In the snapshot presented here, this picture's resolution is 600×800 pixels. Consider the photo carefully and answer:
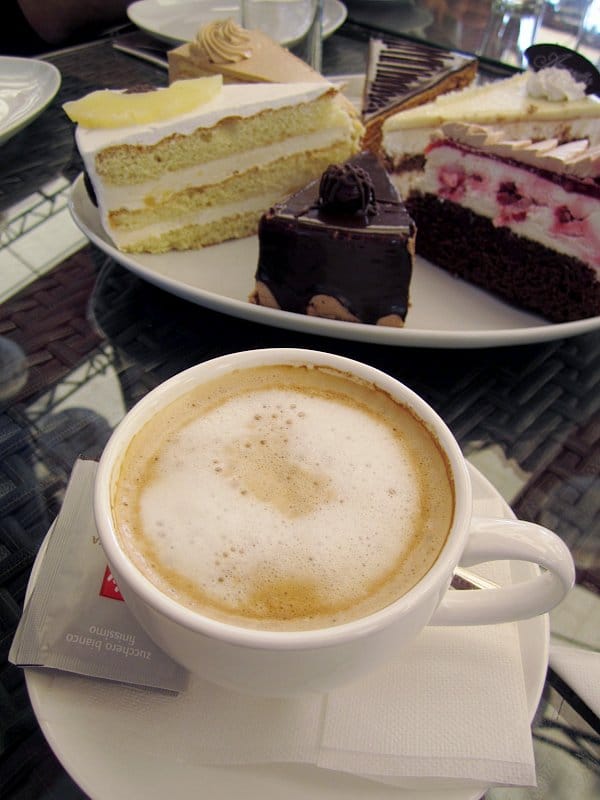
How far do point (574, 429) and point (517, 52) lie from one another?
2048 mm

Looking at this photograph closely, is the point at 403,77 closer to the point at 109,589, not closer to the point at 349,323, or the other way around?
the point at 349,323

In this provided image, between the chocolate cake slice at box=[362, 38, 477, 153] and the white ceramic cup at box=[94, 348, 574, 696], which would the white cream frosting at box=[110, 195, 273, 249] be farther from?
the white ceramic cup at box=[94, 348, 574, 696]

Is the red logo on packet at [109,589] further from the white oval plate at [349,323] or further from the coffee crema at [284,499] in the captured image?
the white oval plate at [349,323]

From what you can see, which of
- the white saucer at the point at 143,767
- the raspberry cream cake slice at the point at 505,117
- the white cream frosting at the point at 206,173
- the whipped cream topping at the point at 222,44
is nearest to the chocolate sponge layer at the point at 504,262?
the raspberry cream cake slice at the point at 505,117

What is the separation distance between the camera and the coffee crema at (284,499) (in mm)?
582

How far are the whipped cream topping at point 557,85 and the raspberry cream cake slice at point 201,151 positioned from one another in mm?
488

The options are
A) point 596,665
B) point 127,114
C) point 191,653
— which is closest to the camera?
point 191,653

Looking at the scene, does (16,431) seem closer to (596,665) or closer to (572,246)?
(596,665)

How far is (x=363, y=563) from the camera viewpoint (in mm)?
602

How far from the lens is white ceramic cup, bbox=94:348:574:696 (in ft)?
1.75

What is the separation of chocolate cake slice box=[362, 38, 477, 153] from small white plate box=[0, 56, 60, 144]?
917 millimetres

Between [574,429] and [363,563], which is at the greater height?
[363,563]

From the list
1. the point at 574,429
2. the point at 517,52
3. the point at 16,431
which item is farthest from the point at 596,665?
the point at 517,52

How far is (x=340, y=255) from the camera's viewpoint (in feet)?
4.16
